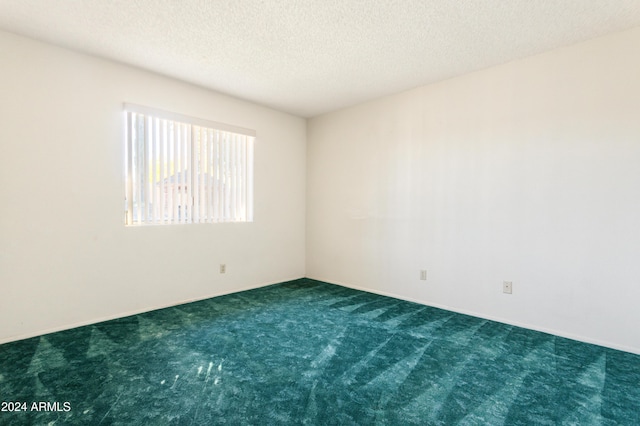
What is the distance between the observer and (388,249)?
4.02 meters

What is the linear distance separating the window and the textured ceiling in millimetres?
589

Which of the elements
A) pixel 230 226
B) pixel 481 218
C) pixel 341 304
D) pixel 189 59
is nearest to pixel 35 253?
pixel 230 226

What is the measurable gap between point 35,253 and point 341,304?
3.00 metres

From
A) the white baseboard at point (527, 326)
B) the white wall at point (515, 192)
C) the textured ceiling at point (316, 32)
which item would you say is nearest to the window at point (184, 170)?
the textured ceiling at point (316, 32)

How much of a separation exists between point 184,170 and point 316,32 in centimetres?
216

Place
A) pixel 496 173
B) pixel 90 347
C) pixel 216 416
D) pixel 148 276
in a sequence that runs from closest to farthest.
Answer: pixel 216 416
pixel 90 347
pixel 496 173
pixel 148 276

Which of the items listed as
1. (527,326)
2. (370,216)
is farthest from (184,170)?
(527,326)

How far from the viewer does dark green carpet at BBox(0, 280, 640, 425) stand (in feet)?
5.49

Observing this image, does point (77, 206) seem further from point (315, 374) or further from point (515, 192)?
point (515, 192)

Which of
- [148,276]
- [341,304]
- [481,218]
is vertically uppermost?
[481,218]

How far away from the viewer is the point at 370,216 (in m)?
4.22

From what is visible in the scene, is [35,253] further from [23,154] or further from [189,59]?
[189,59]

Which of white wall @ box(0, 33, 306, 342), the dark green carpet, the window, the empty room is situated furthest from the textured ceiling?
the dark green carpet

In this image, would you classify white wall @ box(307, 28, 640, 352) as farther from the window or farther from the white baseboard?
the window
